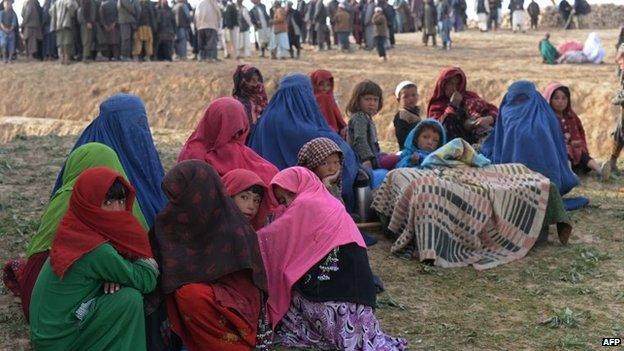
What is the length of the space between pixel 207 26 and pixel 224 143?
1264 cm

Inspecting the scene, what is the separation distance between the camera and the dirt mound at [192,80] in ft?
50.7

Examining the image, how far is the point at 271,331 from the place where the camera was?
167 inches

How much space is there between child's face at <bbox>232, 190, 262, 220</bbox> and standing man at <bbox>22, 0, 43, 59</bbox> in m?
15.3

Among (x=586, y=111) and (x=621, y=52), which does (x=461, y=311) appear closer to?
(x=621, y=52)

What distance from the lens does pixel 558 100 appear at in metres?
8.38

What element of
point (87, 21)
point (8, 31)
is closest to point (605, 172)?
point (87, 21)

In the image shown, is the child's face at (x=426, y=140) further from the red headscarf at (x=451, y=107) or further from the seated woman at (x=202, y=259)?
the seated woman at (x=202, y=259)

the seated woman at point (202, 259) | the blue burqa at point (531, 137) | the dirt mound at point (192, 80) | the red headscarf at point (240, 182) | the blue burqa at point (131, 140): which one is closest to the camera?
the seated woman at point (202, 259)

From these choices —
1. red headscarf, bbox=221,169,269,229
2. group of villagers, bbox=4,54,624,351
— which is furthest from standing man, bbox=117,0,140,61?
red headscarf, bbox=221,169,269,229

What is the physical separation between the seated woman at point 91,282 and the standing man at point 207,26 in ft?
47.2

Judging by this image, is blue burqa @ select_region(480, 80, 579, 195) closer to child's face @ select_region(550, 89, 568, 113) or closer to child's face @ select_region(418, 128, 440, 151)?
child's face @ select_region(550, 89, 568, 113)

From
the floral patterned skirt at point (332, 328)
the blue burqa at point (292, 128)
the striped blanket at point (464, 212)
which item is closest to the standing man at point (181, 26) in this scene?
the blue burqa at point (292, 128)

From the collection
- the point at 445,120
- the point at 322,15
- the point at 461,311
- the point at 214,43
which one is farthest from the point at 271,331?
the point at 322,15

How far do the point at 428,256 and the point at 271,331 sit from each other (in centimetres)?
195
